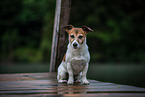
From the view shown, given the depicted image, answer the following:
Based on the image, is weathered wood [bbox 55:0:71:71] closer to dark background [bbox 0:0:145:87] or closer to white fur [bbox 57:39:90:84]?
white fur [bbox 57:39:90:84]

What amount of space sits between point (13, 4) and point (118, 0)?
12.6 m

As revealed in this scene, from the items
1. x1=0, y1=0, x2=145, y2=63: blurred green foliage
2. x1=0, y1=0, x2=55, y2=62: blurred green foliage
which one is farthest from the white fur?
x1=0, y1=0, x2=55, y2=62: blurred green foliage

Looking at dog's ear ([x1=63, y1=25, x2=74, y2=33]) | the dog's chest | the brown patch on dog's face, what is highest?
dog's ear ([x1=63, y1=25, x2=74, y2=33])

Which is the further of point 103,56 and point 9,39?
point 9,39

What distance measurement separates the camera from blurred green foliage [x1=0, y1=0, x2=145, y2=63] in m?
18.7

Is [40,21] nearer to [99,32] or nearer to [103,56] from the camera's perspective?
[99,32]

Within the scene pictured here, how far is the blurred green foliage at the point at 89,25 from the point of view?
18.7 meters

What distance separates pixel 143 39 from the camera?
18.9 m

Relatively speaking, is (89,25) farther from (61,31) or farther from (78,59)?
(78,59)

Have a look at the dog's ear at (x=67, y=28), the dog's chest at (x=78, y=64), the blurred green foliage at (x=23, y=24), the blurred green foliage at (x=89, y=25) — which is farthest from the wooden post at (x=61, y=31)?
the blurred green foliage at (x=23, y=24)

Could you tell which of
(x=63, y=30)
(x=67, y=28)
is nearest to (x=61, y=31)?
(x=63, y=30)

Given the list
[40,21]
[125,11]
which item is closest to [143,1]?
[125,11]

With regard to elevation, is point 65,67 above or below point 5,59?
above

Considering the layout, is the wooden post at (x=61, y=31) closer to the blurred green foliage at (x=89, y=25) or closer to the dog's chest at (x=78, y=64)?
the dog's chest at (x=78, y=64)
